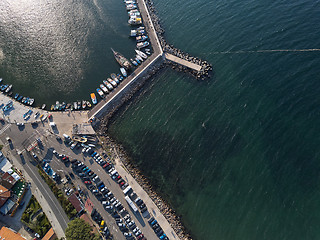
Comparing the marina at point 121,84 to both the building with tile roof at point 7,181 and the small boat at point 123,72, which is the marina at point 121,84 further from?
the building with tile roof at point 7,181

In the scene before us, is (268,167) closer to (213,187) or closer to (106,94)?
(213,187)

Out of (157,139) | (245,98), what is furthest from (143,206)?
(245,98)

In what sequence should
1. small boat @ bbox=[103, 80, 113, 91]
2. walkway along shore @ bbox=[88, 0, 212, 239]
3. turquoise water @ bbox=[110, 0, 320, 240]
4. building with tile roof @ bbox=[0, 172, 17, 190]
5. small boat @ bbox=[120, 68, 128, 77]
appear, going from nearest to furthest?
building with tile roof @ bbox=[0, 172, 17, 190] < turquoise water @ bbox=[110, 0, 320, 240] < walkway along shore @ bbox=[88, 0, 212, 239] < small boat @ bbox=[103, 80, 113, 91] < small boat @ bbox=[120, 68, 128, 77]

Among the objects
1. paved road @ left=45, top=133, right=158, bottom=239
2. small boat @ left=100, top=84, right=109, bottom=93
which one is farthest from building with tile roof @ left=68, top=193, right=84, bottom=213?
small boat @ left=100, top=84, right=109, bottom=93

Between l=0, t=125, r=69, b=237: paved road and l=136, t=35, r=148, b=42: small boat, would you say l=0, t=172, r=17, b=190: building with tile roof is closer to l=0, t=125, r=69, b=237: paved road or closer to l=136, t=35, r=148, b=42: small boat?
l=0, t=125, r=69, b=237: paved road

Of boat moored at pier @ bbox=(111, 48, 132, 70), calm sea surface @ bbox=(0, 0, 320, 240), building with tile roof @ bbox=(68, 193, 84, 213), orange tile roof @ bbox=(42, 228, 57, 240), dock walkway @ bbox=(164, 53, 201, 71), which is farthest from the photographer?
dock walkway @ bbox=(164, 53, 201, 71)

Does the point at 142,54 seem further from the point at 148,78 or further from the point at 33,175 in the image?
the point at 33,175

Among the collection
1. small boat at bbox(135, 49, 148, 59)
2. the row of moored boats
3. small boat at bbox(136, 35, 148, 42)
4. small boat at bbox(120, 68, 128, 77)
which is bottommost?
small boat at bbox(120, 68, 128, 77)

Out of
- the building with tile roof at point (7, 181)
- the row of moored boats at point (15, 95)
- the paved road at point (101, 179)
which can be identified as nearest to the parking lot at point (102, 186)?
the paved road at point (101, 179)
